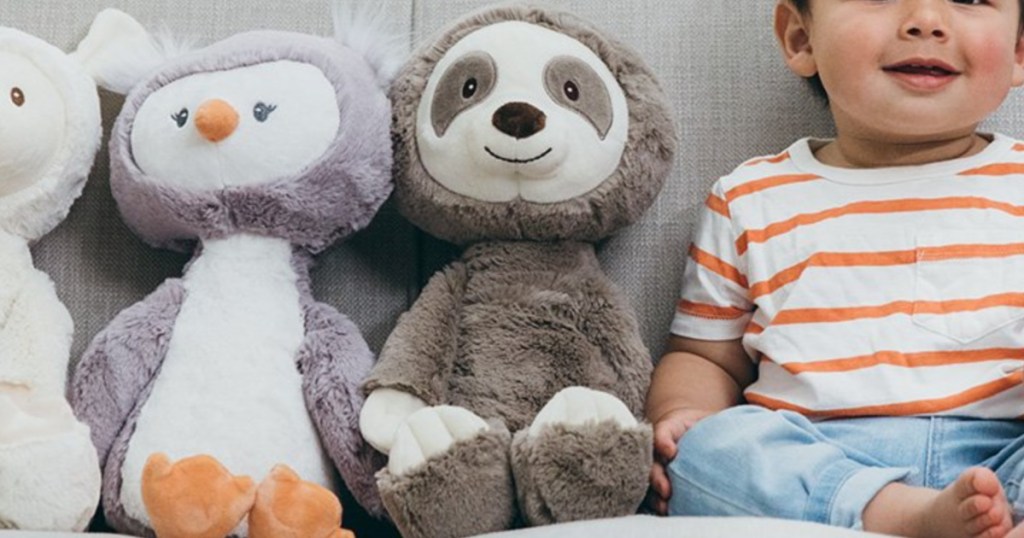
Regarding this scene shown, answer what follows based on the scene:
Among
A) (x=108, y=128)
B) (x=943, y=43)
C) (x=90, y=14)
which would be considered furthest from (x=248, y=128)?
(x=943, y=43)

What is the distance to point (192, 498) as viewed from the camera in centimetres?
89

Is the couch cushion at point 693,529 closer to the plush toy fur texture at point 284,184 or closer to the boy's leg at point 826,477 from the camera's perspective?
the boy's leg at point 826,477

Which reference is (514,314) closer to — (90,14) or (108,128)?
(108,128)

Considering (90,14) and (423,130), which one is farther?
(90,14)

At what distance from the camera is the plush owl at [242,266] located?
1.02 m

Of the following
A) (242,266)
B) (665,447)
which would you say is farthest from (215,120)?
(665,447)

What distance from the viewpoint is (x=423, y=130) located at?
1104mm

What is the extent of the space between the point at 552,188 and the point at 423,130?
0.13 m

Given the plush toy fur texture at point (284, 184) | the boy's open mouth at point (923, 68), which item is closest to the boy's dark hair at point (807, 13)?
the boy's open mouth at point (923, 68)

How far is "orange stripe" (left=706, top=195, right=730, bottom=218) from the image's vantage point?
46.7 inches

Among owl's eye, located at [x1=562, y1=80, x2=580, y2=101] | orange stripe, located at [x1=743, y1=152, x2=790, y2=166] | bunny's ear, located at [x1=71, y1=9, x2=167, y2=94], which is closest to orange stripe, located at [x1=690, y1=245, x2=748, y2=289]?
orange stripe, located at [x1=743, y1=152, x2=790, y2=166]

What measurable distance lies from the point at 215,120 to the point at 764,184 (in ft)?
1.68

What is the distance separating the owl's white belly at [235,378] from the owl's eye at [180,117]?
110 mm

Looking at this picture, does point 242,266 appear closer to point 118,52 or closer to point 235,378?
point 235,378
